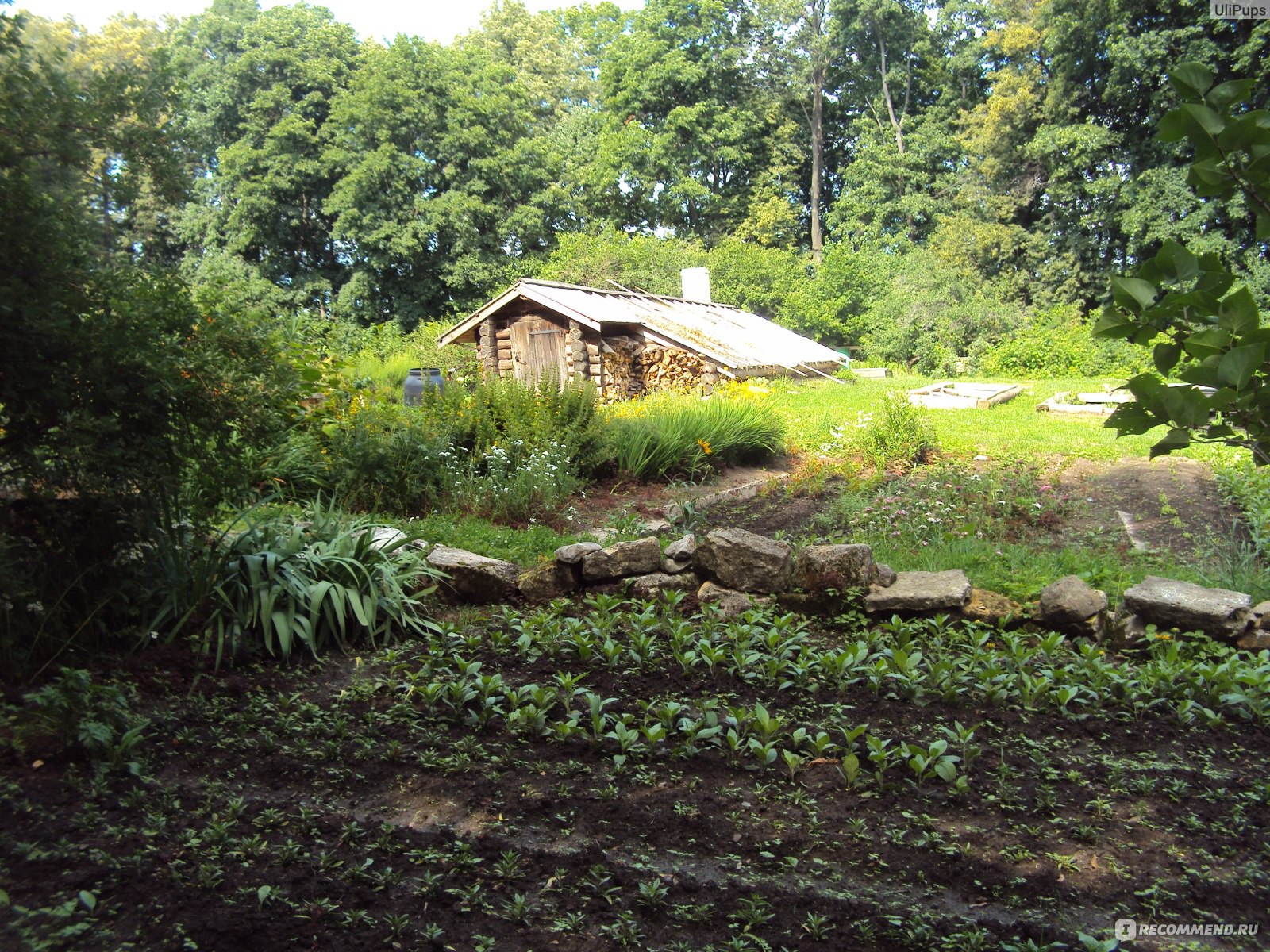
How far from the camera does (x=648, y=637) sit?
488 centimetres

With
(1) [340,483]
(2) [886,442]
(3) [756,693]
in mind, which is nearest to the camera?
(3) [756,693]

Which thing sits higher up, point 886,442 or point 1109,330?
point 1109,330

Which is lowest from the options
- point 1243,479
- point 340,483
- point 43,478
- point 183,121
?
point 1243,479

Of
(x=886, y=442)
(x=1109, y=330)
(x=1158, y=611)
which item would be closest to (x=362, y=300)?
(x=886, y=442)

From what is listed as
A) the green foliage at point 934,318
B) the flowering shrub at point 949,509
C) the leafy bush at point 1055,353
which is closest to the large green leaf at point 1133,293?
the flowering shrub at point 949,509

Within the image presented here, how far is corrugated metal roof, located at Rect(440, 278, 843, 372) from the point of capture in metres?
17.2

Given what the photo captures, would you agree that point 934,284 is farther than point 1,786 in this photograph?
Yes

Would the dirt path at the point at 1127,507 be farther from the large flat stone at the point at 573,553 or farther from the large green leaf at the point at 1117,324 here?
the large green leaf at the point at 1117,324

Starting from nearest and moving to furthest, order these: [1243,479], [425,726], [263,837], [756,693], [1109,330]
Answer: [1109,330] < [263,837] < [425,726] < [756,693] < [1243,479]

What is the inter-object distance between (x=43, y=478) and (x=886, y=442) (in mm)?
9313

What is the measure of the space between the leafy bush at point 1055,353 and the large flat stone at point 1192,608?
2170 centimetres

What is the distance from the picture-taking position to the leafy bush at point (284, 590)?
463 cm

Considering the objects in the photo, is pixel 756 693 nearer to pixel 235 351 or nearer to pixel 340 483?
pixel 235 351

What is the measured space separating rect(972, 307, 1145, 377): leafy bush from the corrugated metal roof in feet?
20.1
